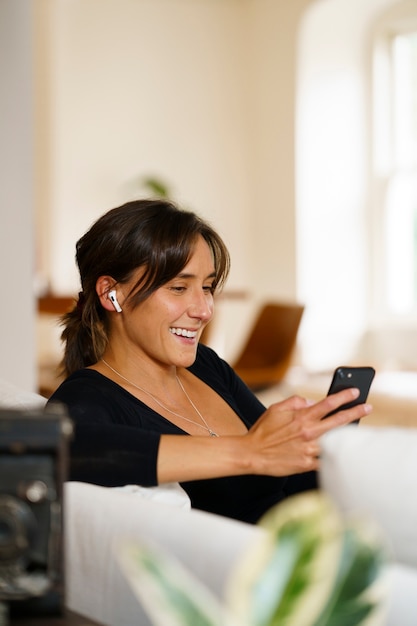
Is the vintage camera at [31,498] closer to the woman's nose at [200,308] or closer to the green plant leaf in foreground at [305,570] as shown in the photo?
the green plant leaf in foreground at [305,570]

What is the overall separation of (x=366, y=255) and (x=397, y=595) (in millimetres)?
7409

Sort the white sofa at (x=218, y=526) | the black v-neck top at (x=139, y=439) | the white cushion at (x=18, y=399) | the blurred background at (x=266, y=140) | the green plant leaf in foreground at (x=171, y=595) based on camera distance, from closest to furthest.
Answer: the green plant leaf in foreground at (x=171, y=595) < the white sofa at (x=218, y=526) < the black v-neck top at (x=139, y=439) < the white cushion at (x=18, y=399) < the blurred background at (x=266, y=140)

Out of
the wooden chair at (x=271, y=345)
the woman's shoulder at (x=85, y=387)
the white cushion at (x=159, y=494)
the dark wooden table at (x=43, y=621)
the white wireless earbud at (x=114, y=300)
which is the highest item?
the white wireless earbud at (x=114, y=300)

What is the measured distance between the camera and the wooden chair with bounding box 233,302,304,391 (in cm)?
563

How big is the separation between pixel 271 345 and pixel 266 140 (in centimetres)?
294

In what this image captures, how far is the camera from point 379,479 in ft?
3.42

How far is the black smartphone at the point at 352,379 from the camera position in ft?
5.60

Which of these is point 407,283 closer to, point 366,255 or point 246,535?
point 366,255

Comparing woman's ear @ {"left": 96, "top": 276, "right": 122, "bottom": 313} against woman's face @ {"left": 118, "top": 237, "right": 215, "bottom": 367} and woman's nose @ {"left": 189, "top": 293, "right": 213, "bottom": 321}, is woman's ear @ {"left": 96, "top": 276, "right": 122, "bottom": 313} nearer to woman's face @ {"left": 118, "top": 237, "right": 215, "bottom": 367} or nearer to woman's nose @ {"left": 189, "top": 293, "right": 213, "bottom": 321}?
woman's face @ {"left": 118, "top": 237, "right": 215, "bottom": 367}

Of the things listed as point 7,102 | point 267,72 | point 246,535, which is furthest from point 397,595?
point 267,72

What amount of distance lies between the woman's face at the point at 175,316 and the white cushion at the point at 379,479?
3.11 feet

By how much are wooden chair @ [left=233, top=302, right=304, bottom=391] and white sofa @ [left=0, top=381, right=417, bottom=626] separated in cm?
425

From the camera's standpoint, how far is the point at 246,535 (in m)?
1.09

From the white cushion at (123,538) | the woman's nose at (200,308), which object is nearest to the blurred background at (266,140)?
the woman's nose at (200,308)
